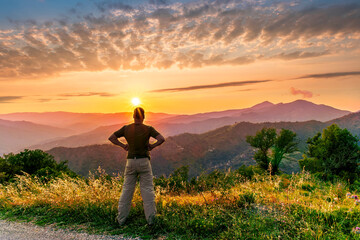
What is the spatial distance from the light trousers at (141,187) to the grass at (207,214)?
0.28 metres

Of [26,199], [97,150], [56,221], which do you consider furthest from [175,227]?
[97,150]

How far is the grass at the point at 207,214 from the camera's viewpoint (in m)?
4.64

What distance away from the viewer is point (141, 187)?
5633 mm

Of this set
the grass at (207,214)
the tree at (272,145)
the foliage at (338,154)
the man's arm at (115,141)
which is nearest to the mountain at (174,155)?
A: the tree at (272,145)

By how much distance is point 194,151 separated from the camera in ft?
572

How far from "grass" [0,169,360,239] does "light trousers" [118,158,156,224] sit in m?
0.28

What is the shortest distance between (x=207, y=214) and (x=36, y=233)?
3.97m

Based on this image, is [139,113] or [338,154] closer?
[139,113]

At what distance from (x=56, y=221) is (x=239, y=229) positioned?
4.58 m

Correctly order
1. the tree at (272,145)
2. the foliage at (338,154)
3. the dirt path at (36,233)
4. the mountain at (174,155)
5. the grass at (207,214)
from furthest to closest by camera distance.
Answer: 1. the mountain at (174,155)
2. the tree at (272,145)
3. the foliage at (338,154)
4. the dirt path at (36,233)
5. the grass at (207,214)

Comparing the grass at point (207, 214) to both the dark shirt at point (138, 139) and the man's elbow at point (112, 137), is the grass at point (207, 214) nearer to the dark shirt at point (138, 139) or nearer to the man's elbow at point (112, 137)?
the dark shirt at point (138, 139)

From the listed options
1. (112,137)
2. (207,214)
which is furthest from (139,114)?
(207,214)

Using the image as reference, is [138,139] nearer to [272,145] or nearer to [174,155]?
[272,145]

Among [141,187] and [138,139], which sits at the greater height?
[138,139]
